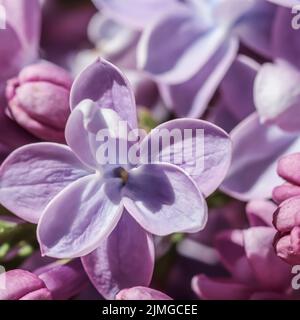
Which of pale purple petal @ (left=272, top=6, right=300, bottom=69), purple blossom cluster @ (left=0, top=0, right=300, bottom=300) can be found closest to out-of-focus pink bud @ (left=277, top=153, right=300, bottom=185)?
purple blossom cluster @ (left=0, top=0, right=300, bottom=300)

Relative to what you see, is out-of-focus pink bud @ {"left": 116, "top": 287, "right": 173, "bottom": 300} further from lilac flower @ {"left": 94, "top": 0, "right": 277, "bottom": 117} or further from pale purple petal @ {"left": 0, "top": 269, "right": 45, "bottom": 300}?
lilac flower @ {"left": 94, "top": 0, "right": 277, "bottom": 117}

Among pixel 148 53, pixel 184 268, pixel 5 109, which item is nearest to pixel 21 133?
pixel 5 109

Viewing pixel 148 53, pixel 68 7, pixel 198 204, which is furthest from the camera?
pixel 68 7

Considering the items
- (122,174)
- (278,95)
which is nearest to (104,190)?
(122,174)

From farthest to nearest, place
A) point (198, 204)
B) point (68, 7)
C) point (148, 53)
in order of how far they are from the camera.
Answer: point (68, 7) < point (148, 53) < point (198, 204)

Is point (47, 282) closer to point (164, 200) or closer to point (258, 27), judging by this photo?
point (164, 200)

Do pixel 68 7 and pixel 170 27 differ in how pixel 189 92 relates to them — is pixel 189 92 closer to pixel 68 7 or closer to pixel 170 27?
pixel 170 27

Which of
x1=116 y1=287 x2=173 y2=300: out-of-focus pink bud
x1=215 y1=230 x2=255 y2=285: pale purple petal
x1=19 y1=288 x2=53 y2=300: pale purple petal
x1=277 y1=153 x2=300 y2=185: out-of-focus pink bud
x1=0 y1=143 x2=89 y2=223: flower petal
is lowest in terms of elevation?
x1=215 y1=230 x2=255 y2=285: pale purple petal
